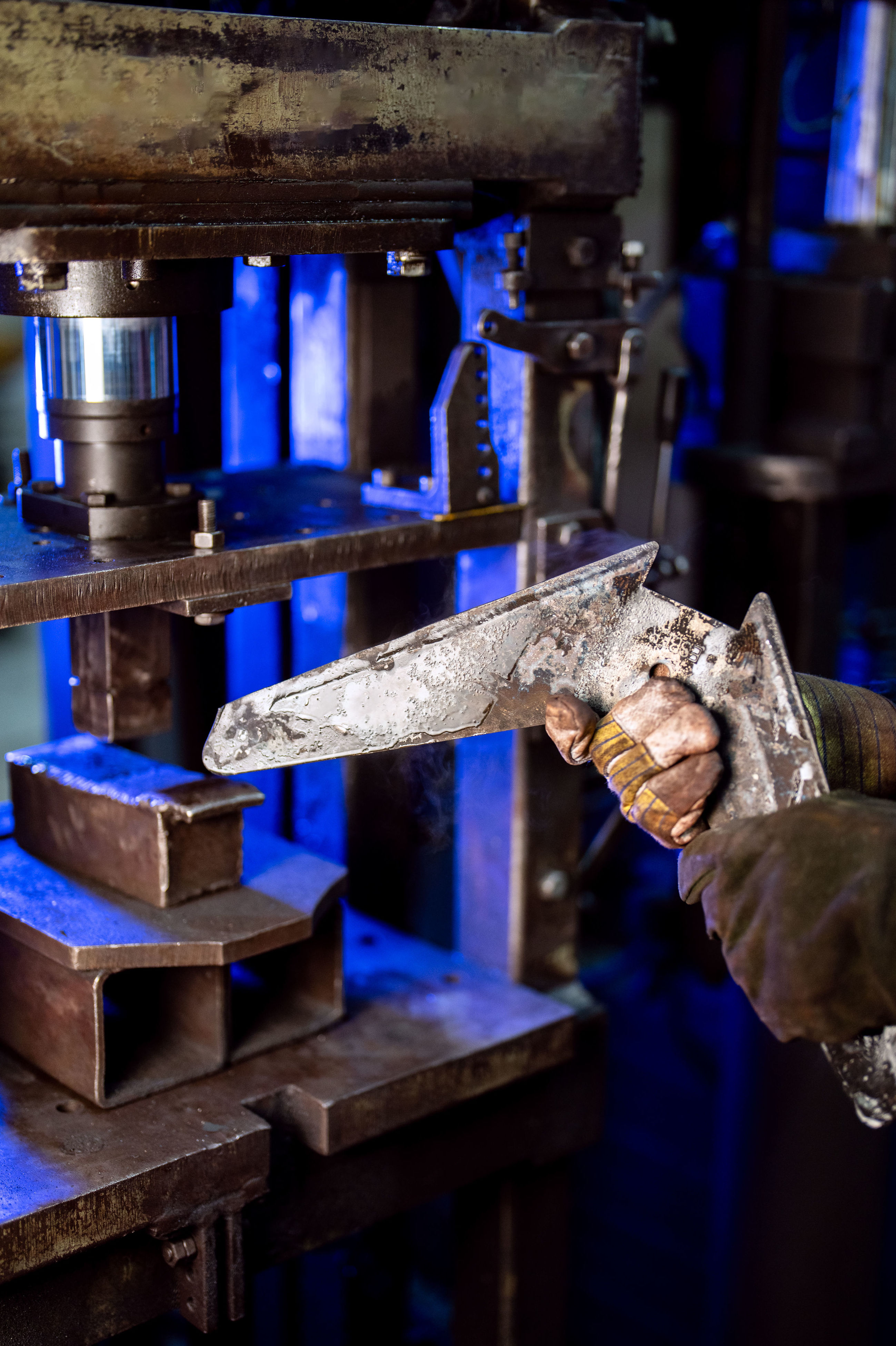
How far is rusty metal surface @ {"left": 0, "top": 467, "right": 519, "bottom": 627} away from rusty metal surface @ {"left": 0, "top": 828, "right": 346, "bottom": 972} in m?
0.34

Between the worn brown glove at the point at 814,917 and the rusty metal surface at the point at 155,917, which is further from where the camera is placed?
the rusty metal surface at the point at 155,917

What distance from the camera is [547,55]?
5.29 ft

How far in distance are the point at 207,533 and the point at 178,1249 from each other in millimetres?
736

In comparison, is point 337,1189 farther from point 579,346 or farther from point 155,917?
point 579,346

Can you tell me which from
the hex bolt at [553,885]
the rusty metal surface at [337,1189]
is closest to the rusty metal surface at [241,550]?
the hex bolt at [553,885]

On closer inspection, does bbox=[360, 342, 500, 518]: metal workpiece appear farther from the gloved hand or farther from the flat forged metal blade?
the gloved hand

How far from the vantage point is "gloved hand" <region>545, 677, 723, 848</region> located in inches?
49.3

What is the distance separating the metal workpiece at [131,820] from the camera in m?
1.61

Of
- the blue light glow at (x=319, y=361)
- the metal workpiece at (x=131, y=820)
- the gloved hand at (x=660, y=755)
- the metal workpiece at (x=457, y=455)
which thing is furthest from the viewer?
the blue light glow at (x=319, y=361)

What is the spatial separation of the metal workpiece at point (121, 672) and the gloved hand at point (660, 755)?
22.9 inches

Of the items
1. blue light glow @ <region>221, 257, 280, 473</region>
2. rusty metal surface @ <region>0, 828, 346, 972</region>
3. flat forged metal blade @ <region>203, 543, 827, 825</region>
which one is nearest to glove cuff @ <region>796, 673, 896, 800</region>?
flat forged metal blade @ <region>203, 543, 827, 825</region>

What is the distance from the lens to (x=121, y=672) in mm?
1643

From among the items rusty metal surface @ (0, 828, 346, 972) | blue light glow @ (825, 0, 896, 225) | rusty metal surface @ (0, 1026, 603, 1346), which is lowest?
rusty metal surface @ (0, 1026, 603, 1346)

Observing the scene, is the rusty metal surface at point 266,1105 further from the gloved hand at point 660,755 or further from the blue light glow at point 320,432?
the gloved hand at point 660,755
